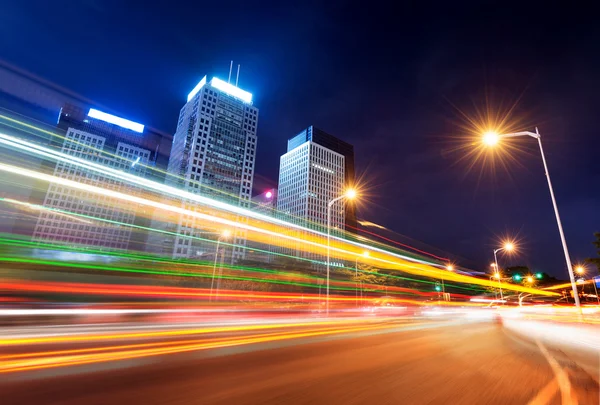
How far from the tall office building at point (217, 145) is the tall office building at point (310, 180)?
29.0 metres

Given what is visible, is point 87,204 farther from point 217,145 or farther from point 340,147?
point 340,147

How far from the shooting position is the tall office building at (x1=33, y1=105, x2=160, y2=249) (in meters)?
130

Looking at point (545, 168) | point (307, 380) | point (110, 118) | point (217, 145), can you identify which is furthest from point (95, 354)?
point (110, 118)

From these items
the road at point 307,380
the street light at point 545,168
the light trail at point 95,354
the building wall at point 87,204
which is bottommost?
the light trail at point 95,354

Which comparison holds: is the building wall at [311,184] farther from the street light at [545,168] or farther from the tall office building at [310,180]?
the street light at [545,168]

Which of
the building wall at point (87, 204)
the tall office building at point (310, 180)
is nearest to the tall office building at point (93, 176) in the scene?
the building wall at point (87, 204)

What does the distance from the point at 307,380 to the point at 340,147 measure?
179 m

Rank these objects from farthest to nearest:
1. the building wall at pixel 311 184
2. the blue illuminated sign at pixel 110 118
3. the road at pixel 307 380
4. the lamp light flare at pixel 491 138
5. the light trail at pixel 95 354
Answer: the blue illuminated sign at pixel 110 118
the building wall at pixel 311 184
the lamp light flare at pixel 491 138
the light trail at pixel 95 354
the road at pixel 307 380

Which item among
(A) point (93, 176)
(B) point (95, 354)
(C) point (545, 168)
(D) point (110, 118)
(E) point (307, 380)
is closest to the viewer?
(E) point (307, 380)

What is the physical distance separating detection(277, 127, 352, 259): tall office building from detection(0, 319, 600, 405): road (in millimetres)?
134350

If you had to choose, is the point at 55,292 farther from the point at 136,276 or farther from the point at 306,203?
the point at 306,203

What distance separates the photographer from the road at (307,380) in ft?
13.9

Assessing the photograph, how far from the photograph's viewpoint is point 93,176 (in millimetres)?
149000

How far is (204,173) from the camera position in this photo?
127625 mm
